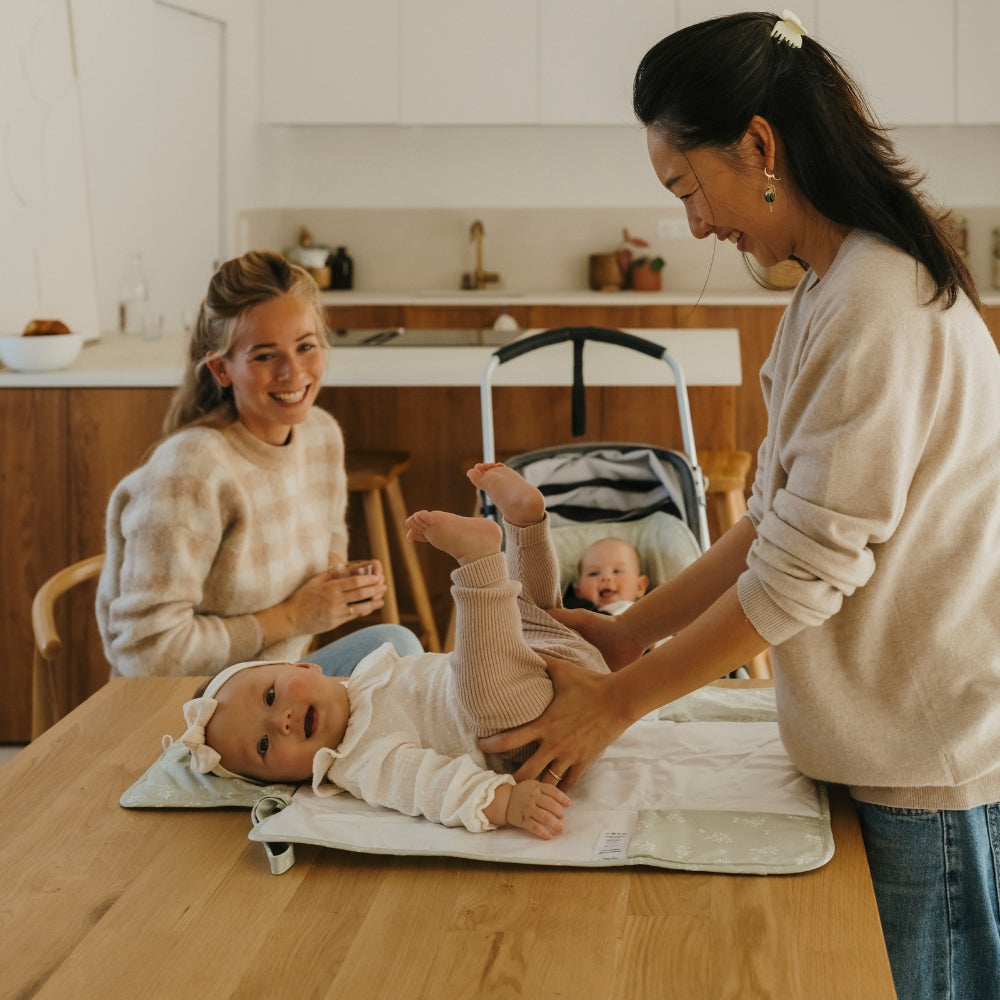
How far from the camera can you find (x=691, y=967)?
112 centimetres

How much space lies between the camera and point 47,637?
214cm

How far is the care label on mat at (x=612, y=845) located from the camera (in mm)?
1284

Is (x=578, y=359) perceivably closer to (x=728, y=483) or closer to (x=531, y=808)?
(x=728, y=483)

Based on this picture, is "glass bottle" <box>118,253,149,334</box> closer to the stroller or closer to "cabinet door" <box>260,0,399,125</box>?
"cabinet door" <box>260,0,399,125</box>

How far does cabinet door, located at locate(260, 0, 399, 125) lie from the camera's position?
18.4ft

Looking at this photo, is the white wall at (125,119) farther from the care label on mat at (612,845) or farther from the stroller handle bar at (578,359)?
the care label on mat at (612,845)

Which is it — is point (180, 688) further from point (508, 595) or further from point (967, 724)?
point (967, 724)

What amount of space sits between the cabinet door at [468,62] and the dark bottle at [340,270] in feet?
2.60

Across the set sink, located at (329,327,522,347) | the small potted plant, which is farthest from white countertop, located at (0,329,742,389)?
the small potted plant

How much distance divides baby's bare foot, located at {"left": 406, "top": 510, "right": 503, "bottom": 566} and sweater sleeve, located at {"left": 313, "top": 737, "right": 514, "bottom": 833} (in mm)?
232

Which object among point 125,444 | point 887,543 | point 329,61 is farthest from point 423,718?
point 329,61

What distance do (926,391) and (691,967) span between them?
1.91 feet

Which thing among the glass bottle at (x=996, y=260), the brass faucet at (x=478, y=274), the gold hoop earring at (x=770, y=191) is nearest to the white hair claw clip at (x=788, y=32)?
the gold hoop earring at (x=770, y=191)

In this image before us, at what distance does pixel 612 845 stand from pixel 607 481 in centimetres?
172
